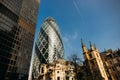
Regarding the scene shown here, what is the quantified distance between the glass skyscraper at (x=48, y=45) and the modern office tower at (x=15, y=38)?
2423 inches

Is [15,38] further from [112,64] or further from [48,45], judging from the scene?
[48,45]

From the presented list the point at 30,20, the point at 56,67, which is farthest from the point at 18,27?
the point at 56,67

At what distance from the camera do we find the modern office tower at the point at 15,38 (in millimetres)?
42031

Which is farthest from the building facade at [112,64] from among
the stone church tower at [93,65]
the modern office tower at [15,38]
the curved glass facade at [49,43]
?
the curved glass facade at [49,43]

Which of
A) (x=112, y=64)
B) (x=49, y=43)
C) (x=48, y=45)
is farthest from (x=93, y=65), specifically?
(x=49, y=43)

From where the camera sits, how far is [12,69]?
1682 inches

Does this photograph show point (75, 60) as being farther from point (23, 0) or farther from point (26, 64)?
point (23, 0)

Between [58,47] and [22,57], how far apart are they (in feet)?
273

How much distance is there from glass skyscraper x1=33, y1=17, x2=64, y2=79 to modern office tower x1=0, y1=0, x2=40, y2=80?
202ft

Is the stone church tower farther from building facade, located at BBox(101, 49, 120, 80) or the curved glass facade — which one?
the curved glass facade

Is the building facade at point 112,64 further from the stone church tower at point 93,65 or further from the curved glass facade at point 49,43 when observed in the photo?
the curved glass facade at point 49,43

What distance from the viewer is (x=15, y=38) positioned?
49.1 m

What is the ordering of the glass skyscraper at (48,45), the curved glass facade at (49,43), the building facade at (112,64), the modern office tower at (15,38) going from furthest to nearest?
the curved glass facade at (49,43)
the glass skyscraper at (48,45)
the building facade at (112,64)
the modern office tower at (15,38)

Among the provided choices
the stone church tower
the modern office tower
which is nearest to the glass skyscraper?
the stone church tower
